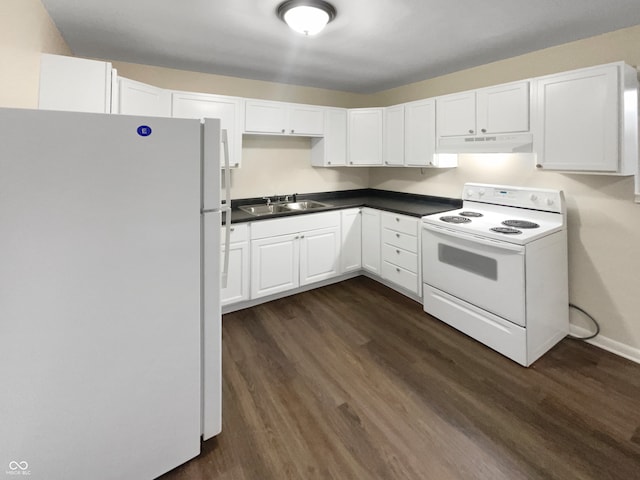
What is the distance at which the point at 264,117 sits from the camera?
11.2 feet

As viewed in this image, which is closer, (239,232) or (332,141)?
(239,232)

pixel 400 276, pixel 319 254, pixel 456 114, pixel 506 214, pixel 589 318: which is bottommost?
pixel 589 318

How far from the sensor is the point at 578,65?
8.17 feet

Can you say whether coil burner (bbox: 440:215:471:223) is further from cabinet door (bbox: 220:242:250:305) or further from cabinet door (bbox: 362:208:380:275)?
cabinet door (bbox: 220:242:250:305)

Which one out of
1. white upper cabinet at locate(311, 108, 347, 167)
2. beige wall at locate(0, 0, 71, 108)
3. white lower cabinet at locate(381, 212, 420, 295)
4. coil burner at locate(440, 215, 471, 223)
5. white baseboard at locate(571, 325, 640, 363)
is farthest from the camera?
white upper cabinet at locate(311, 108, 347, 167)

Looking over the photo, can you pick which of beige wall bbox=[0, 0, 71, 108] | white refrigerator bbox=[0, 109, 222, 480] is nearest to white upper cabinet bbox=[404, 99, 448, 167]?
white refrigerator bbox=[0, 109, 222, 480]

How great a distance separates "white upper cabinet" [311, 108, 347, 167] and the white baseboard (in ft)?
9.44

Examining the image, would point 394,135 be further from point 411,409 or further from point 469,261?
point 411,409

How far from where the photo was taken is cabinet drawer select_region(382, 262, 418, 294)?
3.33 meters

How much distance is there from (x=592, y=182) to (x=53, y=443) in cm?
355

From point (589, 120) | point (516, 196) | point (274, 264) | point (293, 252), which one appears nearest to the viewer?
point (589, 120)

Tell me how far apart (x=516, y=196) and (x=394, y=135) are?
154cm

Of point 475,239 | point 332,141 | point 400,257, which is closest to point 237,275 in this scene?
point 400,257

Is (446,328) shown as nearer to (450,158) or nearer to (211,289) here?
(450,158)
